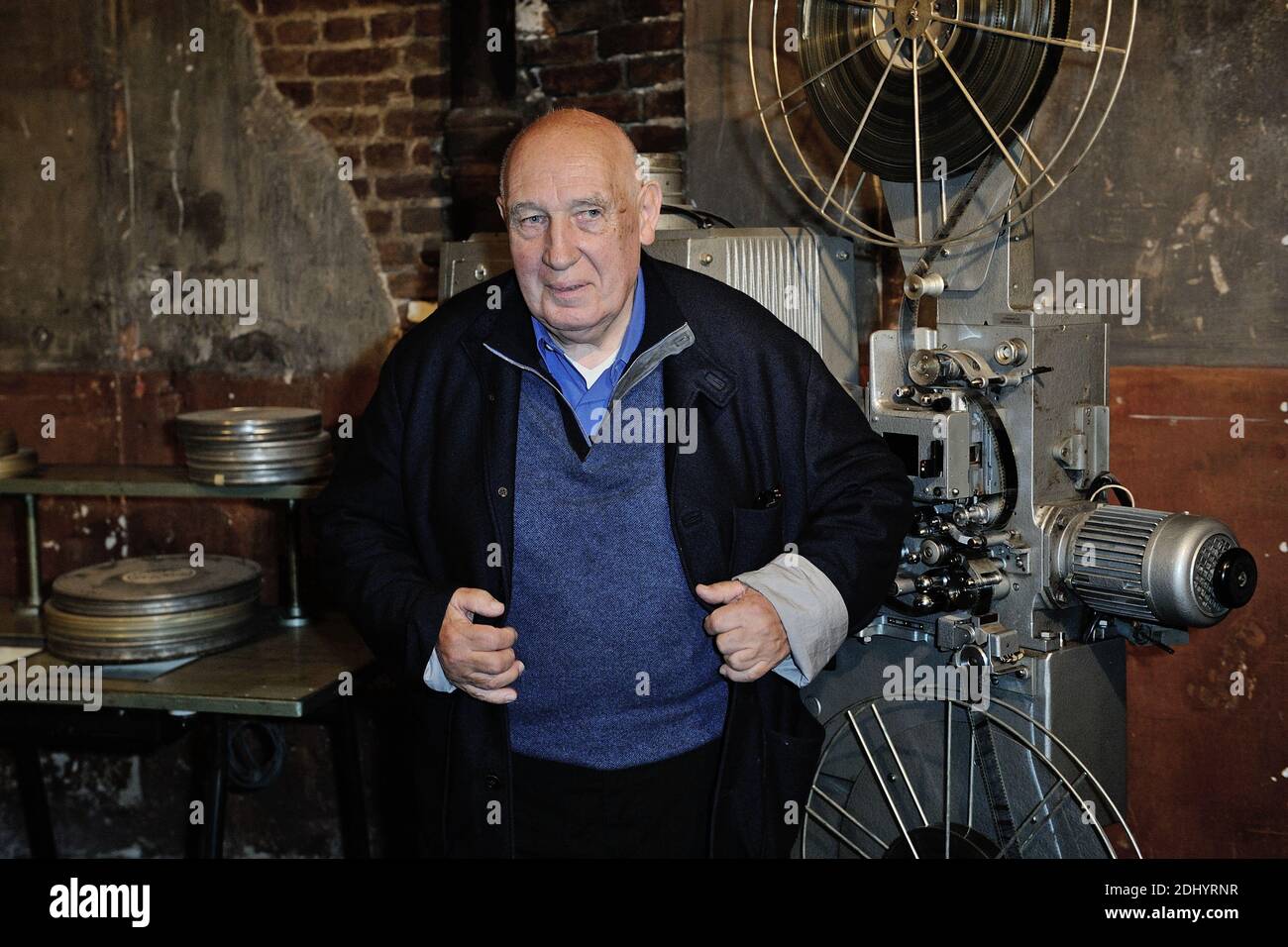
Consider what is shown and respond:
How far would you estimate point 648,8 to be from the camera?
348 cm

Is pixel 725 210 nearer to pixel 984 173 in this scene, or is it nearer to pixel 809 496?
pixel 984 173

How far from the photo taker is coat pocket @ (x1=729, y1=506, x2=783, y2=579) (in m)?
2.27

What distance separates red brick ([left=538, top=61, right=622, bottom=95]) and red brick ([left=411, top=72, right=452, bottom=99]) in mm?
301

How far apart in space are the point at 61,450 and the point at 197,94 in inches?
47.6

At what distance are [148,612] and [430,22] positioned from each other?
Result: 6.03ft

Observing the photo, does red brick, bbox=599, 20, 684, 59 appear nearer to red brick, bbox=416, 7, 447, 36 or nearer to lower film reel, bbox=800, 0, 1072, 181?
red brick, bbox=416, 7, 447, 36

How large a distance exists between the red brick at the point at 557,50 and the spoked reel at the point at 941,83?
3.35ft

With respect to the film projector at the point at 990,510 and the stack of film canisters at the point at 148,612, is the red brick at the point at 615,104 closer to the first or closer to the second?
the film projector at the point at 990,510

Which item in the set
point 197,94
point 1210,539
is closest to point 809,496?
point 1210,539

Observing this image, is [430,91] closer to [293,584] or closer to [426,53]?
[426,53]

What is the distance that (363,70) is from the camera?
3795 mm

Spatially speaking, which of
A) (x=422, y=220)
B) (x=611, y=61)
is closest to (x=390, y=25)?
(x=422, y=220)

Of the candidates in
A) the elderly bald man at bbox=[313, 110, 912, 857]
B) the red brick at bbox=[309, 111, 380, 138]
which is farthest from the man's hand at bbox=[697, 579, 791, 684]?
the red brick at bbox=[309, 111, 380, 138]

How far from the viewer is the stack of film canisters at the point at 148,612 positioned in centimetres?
314
